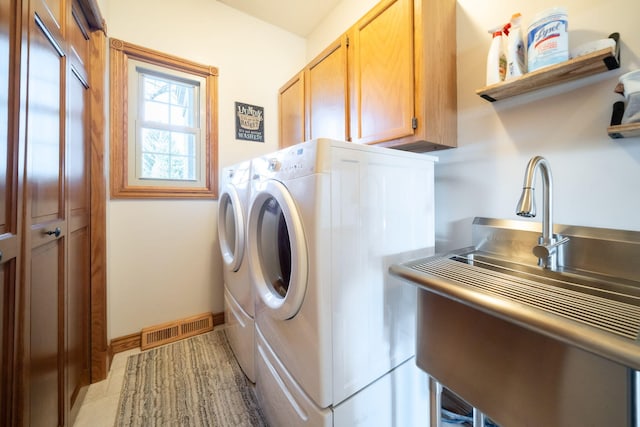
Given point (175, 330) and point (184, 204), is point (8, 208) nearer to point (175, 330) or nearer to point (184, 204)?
point (184, 204)

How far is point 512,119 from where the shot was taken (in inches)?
43.3

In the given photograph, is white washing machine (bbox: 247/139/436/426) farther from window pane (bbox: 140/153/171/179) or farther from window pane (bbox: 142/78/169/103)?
window pane (bbox: 142/78/169/103)

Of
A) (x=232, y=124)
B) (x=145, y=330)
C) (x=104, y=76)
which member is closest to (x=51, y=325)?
(x=145, y=330)

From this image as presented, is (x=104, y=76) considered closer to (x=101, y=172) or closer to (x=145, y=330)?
(x=101, y=172)

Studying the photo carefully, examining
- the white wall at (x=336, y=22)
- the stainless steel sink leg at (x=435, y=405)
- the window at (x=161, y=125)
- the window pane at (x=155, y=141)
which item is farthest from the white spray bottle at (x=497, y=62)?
the window pane at (x=155, y=141)

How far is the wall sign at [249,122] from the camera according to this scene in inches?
85.7

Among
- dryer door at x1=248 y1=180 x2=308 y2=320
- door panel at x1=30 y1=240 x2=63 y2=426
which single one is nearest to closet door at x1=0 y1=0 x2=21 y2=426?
door panel at x1=30 y1=240 x2=63 y2=426

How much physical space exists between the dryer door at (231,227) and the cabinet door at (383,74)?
0.82 metres

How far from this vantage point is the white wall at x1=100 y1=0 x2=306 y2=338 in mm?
1759

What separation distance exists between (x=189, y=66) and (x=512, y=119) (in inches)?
88.0

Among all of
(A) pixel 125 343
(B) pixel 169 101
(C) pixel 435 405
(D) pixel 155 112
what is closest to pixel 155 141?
(D) pixel 155 112

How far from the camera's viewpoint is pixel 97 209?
149 cm

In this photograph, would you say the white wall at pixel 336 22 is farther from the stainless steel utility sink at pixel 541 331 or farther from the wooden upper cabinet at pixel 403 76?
the stainless steel utility sink at pixel 541 331

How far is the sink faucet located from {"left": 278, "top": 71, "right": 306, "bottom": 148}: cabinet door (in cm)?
156
